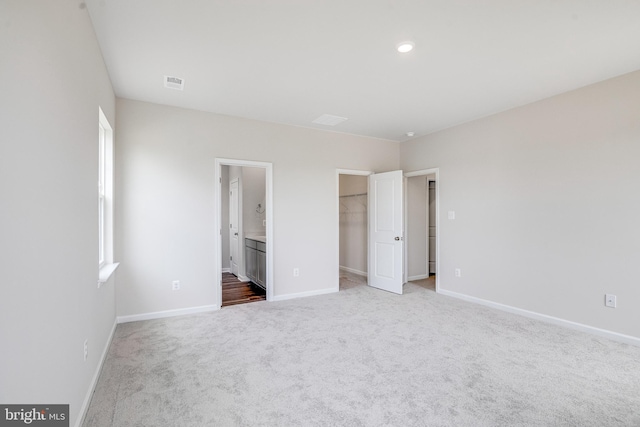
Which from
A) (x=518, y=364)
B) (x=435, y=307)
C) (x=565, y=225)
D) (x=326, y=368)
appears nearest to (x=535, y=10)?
(x=565, y=225)

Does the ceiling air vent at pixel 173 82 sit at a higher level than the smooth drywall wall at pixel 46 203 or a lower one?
higher

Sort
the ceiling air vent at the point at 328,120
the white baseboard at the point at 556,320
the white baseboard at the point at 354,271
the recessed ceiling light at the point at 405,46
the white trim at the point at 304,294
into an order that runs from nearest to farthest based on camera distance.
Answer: the recessed ceiling light at the point at 405,46
the white baseboard at the point at 556,320
the ceiling air vent at the point at 328,120
the white trim at the point at 304,294
the white baseboard at the point at 354,271

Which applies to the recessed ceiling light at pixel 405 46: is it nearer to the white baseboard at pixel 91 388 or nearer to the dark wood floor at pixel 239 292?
the white baseboard at pixel 91 388

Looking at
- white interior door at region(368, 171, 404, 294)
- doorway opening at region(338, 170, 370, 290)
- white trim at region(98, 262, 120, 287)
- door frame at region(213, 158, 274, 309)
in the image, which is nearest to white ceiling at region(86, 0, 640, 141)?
door frame at region(213, 158, 274, 309)

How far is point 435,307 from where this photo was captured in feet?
13.9

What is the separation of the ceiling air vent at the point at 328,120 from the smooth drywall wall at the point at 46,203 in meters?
2.70

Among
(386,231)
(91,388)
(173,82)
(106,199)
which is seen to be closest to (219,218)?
(106,199)

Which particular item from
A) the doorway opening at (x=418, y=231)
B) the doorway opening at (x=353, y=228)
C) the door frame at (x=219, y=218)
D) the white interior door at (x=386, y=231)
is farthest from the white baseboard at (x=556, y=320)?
the door frame at (x=219, y=218)

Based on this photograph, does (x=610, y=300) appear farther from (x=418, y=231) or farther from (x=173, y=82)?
(x=173, y=82)

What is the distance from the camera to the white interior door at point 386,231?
500 cm

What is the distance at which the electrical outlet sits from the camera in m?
3.14

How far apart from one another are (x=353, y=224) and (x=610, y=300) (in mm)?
4186

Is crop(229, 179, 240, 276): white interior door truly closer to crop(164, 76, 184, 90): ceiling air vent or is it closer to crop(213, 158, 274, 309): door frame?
crop(213, 158, 274, 309): door frame

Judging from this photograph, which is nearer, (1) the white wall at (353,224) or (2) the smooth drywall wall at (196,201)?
(2) the smooth drywall wall at (196,201)
